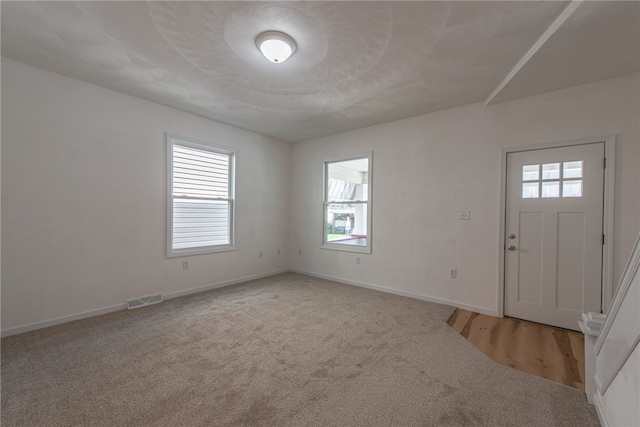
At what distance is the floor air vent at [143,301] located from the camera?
3311 mm

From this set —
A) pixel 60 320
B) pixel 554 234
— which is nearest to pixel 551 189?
pixel 554 234

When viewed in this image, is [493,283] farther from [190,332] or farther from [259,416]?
[190,332]

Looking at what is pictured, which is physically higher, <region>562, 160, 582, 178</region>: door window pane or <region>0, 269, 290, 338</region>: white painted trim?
<region>562, 160, 582, 178</region>: door window pane

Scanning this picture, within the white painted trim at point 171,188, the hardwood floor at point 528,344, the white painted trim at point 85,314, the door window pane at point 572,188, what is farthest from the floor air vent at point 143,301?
the door window pane at point 572,188

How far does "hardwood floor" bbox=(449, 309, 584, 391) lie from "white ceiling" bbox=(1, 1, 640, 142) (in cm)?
266

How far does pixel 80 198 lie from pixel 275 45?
2.81 metres

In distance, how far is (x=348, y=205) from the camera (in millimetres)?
4824

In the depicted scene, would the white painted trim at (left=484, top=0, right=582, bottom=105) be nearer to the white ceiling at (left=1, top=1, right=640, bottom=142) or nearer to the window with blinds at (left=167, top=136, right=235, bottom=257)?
the white ceiling at (left=1, top=1, right=640, bottom=142)

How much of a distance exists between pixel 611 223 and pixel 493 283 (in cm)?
126

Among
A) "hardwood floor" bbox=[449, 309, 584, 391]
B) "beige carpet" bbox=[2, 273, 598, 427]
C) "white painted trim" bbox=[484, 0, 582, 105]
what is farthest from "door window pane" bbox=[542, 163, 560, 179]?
"beige carpet" bbox=[2, 273, 598, 427]

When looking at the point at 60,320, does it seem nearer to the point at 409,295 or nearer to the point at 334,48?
the point at 334,48

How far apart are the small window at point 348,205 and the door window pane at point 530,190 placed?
204 cm

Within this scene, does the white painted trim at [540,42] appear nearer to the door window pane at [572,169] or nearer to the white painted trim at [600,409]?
the door window pane at [572,169]

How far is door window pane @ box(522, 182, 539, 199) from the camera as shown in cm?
305
